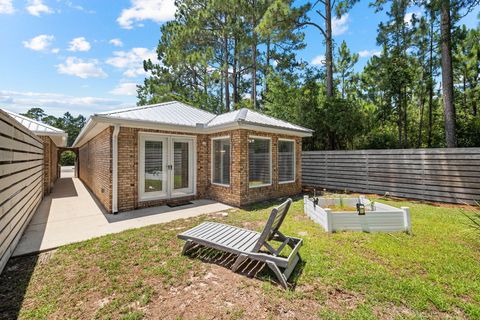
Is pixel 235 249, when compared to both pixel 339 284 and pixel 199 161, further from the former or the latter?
pixel 199 161

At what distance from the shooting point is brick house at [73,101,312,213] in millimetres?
6816

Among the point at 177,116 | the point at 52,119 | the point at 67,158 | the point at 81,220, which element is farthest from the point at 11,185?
the point at 52,119

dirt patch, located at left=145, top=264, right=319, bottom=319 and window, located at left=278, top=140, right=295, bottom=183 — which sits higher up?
window, located at left=278, top=140, right=295, bottom=183

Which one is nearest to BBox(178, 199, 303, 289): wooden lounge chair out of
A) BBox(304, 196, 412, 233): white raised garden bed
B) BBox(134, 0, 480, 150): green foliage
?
BBox(304, 196, 412, 233): white raised garden bed

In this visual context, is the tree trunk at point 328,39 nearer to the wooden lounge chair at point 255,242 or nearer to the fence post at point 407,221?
the fence post at point 407,221

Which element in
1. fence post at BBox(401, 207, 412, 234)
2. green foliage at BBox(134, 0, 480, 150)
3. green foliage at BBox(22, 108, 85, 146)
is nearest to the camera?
fence post at BBox(401, 207, 412, 234)

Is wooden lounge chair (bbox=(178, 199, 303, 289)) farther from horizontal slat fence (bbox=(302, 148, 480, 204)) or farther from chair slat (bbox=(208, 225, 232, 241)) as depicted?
horizontal slat fence (bbox=(302, 148, 480, 204))

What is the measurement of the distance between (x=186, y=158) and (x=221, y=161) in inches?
53.9

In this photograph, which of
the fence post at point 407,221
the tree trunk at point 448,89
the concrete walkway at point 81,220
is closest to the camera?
the concrete walkway at point 81,220

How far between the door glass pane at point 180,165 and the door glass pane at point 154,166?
52 centimetres

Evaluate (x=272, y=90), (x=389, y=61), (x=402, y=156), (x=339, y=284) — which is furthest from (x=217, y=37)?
(x=339, y=284)

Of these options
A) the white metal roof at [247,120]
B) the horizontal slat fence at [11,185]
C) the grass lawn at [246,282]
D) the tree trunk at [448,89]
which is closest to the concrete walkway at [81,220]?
the horizontal slat fence at [11,185]

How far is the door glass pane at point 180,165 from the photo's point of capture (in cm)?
807

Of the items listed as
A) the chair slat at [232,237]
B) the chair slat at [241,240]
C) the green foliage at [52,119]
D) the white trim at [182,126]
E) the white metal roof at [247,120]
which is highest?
the green foliage at [52,119]
